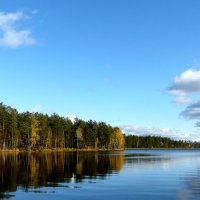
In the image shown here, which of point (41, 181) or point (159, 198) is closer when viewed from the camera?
point (159, 198)

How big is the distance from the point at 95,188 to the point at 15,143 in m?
141

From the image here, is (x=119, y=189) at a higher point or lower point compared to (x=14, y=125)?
lower

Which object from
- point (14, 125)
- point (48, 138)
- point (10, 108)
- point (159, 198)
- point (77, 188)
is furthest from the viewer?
point (48, 138)

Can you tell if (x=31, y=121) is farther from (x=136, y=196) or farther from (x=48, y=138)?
(x=136, y=196)

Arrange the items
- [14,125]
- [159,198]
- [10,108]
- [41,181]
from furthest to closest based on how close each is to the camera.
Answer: [10,108] → [14,125] → [41,181] → [159,198]

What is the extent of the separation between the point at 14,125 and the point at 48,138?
2892cm

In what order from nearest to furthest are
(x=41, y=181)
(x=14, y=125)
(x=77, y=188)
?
(x=77, y=188), (x=41, y=181), (x=14, y=125)

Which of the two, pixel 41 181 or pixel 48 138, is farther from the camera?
pixel 48 138

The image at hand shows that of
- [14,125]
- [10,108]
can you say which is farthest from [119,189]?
[10,108]

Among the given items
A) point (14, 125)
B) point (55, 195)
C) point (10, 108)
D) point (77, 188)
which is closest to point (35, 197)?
point (55, 195)

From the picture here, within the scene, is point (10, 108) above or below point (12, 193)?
above

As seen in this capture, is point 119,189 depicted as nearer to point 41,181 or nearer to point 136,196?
point 136,196

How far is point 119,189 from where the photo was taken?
132 feet

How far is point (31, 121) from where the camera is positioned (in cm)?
17550
